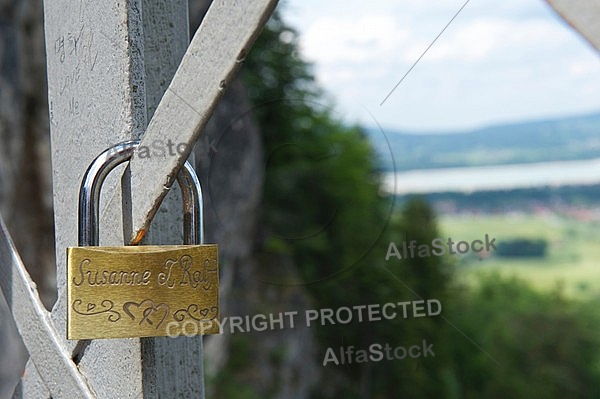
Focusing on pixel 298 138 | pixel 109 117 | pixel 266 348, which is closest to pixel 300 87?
pixel 298 138

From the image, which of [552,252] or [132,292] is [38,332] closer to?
[132,292]

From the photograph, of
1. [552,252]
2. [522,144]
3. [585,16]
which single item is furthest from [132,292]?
[552,252]

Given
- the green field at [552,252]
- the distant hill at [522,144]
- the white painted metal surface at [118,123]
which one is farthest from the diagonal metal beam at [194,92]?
the green field at [552,252]

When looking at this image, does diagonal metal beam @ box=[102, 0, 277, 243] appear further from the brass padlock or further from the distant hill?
the distant hill

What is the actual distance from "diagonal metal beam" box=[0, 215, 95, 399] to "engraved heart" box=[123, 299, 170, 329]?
0.06 metres

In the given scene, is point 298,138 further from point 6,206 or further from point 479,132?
point 479,132

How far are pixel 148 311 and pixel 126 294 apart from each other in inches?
0.4

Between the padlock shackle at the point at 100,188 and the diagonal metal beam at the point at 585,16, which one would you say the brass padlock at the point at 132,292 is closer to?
the padlock shackle at the point at 100,188

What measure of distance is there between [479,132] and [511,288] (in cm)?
142

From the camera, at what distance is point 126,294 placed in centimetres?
27

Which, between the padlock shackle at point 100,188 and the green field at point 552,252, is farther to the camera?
the green field at point 552,252

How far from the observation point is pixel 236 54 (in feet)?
0.76

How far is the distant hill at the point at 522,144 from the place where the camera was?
4152mm

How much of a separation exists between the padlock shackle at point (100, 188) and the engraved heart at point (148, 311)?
0.04 metres
